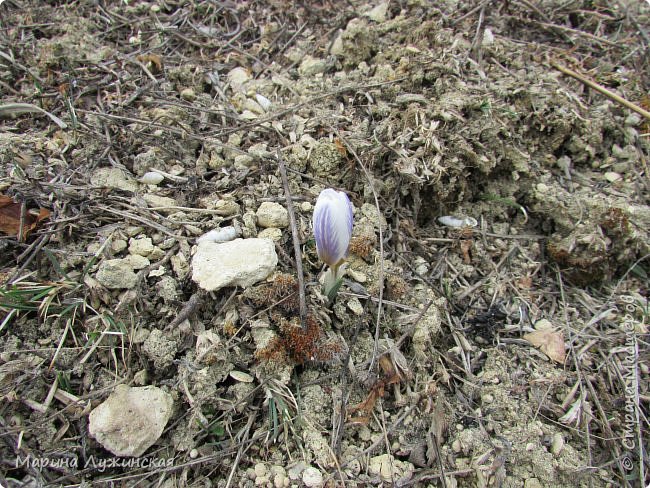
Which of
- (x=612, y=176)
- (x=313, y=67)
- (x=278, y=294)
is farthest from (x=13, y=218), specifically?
(x=612, y=176)

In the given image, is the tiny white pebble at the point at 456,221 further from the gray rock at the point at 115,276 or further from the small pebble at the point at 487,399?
the gray rock at the point at 115,276

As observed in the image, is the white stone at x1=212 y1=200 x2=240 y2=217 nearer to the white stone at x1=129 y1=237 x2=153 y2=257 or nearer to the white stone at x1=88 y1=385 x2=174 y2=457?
the white stone at x1=129 y1=237 x2=153 y2=257

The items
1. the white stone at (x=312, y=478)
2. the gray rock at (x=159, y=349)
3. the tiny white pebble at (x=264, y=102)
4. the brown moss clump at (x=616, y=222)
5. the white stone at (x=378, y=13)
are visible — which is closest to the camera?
the white stone at (x=312, y=478)

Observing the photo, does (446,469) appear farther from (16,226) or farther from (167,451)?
(16,226)

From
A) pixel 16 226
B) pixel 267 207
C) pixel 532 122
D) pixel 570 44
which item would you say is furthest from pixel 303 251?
pixel 570 44

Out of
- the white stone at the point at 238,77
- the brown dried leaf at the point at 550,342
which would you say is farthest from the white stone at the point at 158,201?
the brown dried leaf at the point at 550,342

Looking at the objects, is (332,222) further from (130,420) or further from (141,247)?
(130,420)
